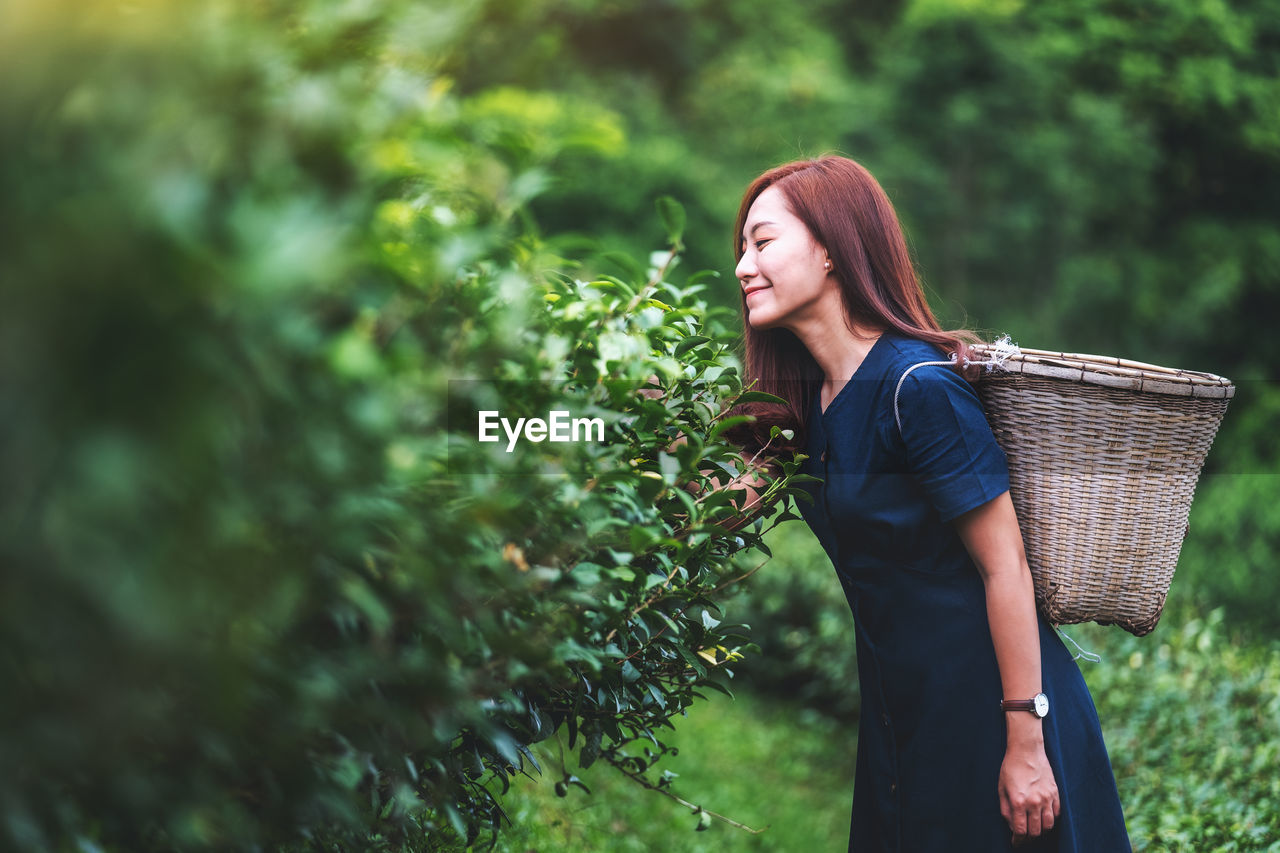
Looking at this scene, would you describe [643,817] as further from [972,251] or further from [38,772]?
[972,251]

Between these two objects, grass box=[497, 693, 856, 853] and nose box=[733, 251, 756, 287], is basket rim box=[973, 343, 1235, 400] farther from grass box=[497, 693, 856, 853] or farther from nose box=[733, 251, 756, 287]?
grass box=[497, 693, 856, 853]

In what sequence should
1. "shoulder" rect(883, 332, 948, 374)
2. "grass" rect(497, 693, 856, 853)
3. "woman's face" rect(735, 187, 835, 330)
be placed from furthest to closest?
"grass" rect(497, 693, 856, 853) → "woman's face" rect(735, 187, 835, 330) → "shoulder" rect(883, 332, 948, 374)

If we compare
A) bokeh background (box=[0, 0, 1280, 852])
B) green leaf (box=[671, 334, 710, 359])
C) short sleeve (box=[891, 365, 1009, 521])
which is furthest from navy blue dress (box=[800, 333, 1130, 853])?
bokeh background (box=[0, 0, 1280, 852])

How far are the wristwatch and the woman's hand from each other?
0.06ft

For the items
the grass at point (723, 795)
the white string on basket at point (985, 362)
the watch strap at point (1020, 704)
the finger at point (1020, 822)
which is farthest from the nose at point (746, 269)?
the grass at point (723, 795)

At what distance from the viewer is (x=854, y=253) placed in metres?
2.14

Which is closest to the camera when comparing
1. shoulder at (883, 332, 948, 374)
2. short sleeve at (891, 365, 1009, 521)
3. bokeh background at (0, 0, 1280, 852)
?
bokeh background at (0, 0, 1280, 852)

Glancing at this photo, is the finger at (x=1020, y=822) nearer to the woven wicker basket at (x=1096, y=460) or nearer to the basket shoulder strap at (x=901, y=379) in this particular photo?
the woven wicker basket at (x=1096, y=460)

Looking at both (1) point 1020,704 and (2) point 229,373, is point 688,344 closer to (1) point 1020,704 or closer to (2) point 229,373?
(1) point 1020,704

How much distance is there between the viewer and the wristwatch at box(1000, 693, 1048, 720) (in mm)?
1942

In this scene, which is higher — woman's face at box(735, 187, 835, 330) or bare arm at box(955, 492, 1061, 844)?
woman's face at box(735, 187, 835, 330)

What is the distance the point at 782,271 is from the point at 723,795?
11.5ft

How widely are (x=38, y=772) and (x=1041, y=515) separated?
1.82 meters

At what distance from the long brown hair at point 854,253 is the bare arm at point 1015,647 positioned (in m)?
0.37
